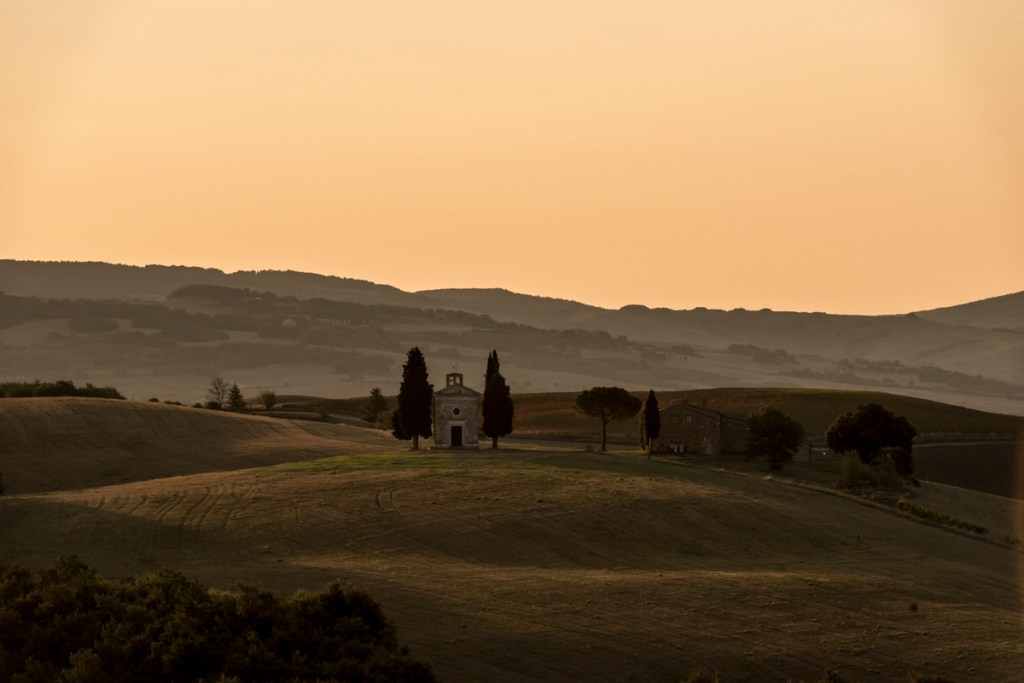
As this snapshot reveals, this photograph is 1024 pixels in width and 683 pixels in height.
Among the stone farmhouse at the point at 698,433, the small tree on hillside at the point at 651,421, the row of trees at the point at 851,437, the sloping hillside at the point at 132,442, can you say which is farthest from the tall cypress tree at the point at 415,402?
the row of trees at the point at 851,437

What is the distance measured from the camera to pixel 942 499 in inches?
4218

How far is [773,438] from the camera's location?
365ft

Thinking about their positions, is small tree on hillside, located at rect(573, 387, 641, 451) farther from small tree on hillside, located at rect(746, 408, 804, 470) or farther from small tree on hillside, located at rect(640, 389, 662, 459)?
small tree on hillside, located at rect(746, 408, 804, 470)

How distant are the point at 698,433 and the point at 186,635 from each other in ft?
249

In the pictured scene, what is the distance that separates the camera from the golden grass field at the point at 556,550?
5250 centimetres

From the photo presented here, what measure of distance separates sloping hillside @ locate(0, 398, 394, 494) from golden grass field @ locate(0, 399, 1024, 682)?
1.27 ft

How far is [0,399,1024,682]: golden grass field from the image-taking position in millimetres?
52500

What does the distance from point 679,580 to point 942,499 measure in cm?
5094

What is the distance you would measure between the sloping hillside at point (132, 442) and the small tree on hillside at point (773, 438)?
28126 millimetres

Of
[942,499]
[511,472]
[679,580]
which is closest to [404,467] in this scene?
[511,472]

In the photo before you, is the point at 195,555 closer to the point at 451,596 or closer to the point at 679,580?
the point at 451,596

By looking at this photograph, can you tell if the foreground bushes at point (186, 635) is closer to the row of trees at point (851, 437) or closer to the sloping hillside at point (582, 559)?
the sloping hillside at point (582, 559)

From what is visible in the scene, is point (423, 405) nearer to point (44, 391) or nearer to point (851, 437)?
point (851, 437)

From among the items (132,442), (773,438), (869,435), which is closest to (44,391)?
(132,442)
